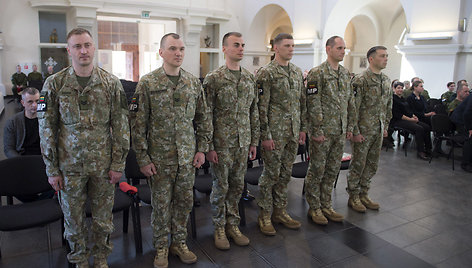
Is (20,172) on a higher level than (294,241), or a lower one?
higher

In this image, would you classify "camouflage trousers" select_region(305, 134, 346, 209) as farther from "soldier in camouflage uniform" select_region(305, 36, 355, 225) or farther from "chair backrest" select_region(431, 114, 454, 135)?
"chair backrest" select_region(431, 114, 454, 135)

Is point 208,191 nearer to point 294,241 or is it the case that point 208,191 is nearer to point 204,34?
point 294,241

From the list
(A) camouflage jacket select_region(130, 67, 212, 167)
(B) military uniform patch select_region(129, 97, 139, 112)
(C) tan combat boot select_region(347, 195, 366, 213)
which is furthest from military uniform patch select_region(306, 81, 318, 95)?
(B) military uniform patch select_region(129, 97, 139, 112)

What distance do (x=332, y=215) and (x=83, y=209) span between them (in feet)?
7.96

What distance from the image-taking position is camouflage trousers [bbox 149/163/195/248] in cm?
267

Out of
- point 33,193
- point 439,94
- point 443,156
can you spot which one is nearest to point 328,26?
point 439,94


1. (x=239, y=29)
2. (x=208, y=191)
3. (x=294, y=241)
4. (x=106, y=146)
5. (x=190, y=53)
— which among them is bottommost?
(x=294, y=241)

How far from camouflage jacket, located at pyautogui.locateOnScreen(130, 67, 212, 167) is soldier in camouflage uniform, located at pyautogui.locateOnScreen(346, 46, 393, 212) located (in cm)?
201

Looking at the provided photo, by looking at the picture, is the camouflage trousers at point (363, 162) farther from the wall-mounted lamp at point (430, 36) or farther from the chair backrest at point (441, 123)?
the wall-mounted lamp at point (430, 36)

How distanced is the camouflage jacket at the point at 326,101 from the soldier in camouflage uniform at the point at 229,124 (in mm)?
707

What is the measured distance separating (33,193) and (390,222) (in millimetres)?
3485

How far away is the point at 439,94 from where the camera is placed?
8625mm

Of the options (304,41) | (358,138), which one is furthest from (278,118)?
(304,41)

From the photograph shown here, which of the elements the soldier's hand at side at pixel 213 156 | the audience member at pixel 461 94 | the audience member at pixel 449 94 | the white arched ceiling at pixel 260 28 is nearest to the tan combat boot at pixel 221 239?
the soldier's hand at side at pixel 213 156
